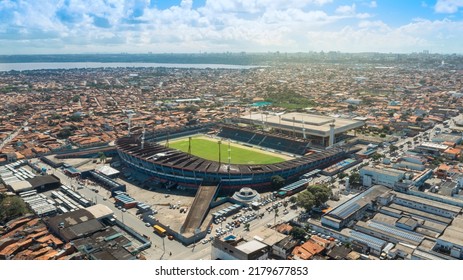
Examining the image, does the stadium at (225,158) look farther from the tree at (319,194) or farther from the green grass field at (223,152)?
the tree at (319,194)

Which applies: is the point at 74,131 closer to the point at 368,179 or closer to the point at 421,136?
the point at 368,179

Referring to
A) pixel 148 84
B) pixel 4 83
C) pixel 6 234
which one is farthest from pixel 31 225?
pixel 4 83

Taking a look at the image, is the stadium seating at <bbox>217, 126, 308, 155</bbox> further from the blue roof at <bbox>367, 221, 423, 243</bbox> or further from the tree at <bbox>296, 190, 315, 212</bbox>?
the blue roof at <bbox>367, 221, 423, 243</bbox>

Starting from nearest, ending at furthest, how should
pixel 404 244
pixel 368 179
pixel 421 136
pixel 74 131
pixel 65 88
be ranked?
pixel 404 244, pixel 368 179, pixel 421 136, pixel 74 131, pixel 65 88

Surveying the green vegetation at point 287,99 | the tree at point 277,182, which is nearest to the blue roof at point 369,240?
the tree at point 277,182

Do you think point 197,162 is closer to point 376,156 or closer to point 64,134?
point 376,156
